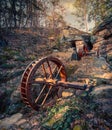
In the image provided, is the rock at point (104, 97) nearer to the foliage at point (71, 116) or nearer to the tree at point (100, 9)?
the foliage at point (71, 116)

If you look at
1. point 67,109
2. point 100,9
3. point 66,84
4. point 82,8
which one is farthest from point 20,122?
point 82,8

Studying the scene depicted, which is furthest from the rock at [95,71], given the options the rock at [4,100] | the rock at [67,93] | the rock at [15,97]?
the rock at [4,100]

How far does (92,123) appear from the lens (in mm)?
7273

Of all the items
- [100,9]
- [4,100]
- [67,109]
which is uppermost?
[100,9]

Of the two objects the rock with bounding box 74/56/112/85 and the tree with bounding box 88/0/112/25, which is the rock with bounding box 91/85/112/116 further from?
the tree with bounding box 88/0/112/25

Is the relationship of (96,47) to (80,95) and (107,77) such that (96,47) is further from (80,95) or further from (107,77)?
(80,95)

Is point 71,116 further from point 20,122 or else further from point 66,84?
point 20,122

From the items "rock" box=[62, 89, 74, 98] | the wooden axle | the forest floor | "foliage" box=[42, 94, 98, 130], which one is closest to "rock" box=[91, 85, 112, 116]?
the forest floor

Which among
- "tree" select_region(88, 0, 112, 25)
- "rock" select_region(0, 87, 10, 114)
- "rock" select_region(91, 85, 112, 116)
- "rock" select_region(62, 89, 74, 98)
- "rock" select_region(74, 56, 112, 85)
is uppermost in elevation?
"tree" select_region(88, 0, 112, 25)

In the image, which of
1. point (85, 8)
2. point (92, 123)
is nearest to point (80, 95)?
point (92, 123)

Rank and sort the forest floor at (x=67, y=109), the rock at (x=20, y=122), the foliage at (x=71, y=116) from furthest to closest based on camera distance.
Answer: the rock at (x=20, y=122) < the forest floor at (x=67, y=109) < the foliage at (x=71, y=116)

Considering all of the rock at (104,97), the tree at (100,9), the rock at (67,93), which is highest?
the tree at (100,9)

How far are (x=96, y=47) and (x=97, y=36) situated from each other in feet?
7.11

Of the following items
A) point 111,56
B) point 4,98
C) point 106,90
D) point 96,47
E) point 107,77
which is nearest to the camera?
point 106,90
